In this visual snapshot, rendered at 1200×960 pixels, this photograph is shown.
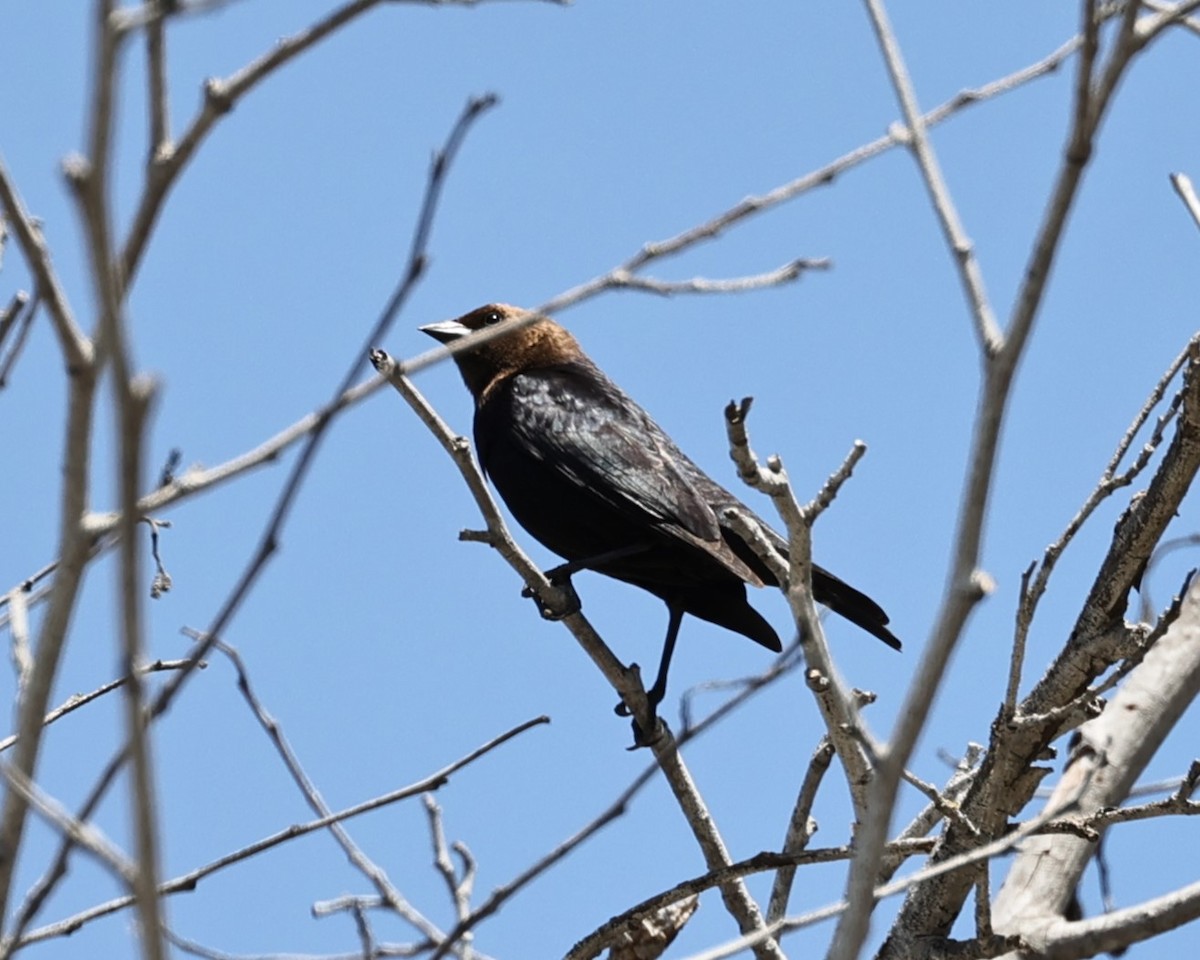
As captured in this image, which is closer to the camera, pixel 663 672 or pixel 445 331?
pixel 663 672

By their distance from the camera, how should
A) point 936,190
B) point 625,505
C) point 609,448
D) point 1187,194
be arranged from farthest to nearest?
point 609,448 < point 625,505 < point 1187,194 < point 936,190

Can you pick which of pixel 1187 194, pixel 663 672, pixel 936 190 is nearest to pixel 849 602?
pixel 663 672

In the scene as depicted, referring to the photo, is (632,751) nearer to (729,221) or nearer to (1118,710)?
(1118,710)

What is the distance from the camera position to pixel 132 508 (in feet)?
4.67

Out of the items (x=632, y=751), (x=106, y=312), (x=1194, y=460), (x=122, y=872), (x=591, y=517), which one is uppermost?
(x=591, y=517)

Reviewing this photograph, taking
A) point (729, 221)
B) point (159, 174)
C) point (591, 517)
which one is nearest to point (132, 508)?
point (159, 174)

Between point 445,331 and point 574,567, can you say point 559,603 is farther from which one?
point 445,331

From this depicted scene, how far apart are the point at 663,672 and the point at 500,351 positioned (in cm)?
176

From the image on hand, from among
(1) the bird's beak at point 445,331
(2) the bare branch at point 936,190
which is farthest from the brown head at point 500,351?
(2) the bare branch at point 936,190

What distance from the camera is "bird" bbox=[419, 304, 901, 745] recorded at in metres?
5.59

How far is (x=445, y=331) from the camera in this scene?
274 inches

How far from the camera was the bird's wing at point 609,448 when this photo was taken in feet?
18.7

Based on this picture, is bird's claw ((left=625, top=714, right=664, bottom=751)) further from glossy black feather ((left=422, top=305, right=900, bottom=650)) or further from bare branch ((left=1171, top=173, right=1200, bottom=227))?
bare branch ((left=1171, top=173, right=1200, bottom=227))

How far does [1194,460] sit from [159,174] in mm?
2825
